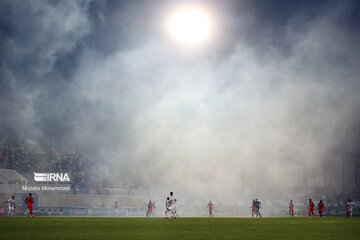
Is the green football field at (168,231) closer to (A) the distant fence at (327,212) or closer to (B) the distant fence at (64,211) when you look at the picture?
(B) the distant fence at (64,211)

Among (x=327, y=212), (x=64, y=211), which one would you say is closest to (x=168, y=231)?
(x=64, y=211)

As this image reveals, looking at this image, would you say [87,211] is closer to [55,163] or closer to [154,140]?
[55,163]

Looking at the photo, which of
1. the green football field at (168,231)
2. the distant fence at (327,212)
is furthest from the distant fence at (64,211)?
the green football field at (168,231)

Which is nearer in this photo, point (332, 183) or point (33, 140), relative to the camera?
point (33, 140)

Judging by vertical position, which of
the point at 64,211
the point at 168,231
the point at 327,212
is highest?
the point at 168,231

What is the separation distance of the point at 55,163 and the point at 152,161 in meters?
17.0

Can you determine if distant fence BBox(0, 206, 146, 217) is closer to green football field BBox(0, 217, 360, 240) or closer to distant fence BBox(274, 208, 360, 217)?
distant fence BBox(274, 208, 360, 217)

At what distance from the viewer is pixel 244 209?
174ft

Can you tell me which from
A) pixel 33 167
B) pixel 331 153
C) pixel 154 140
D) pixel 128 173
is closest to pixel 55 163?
pixel 33 167

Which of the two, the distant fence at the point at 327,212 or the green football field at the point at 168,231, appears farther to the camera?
the distant fence at the point at 327,212

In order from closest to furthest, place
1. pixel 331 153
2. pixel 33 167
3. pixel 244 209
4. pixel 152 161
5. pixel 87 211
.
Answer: pixel 87 211, pixel 244 209, pixel 33 167, pixel 152 161, pixel 331 153

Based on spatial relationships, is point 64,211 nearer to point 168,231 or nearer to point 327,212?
point 168,231

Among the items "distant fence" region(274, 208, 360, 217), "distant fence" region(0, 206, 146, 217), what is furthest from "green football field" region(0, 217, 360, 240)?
"distant fence" region(274, 208, 360, 217)

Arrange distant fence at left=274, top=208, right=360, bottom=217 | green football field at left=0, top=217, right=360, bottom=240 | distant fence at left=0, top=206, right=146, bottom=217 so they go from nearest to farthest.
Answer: green football field at left=0, top=217, right=360, bottom=240, distant fence at left=0, top=206, right=146, bottom=217, distant fence at left=274, top=208, right=360, bottom=217
